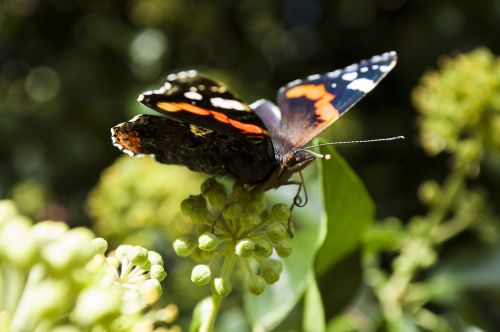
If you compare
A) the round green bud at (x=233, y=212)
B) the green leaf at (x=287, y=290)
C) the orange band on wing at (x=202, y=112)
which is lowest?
the green leaf at (x=287, y=290)

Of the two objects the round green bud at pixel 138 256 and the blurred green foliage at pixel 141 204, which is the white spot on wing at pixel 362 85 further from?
the blurred green foliage at pixel 141 204

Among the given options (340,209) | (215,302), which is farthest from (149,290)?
(340,209)

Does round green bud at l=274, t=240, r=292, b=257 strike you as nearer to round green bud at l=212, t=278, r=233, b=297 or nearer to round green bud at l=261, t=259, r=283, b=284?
round green bud at l=261, t=259, r=283, b=284

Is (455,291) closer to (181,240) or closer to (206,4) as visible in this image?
(181,240)

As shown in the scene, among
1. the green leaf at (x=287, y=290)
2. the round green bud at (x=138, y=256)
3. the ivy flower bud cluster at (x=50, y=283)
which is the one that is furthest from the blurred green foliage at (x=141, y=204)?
the ivy flower bud cluster at (x=50, y=283)

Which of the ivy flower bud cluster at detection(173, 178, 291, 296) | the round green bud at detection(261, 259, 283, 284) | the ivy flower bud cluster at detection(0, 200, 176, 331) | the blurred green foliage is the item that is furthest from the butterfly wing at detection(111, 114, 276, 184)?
the blurred green foliage
